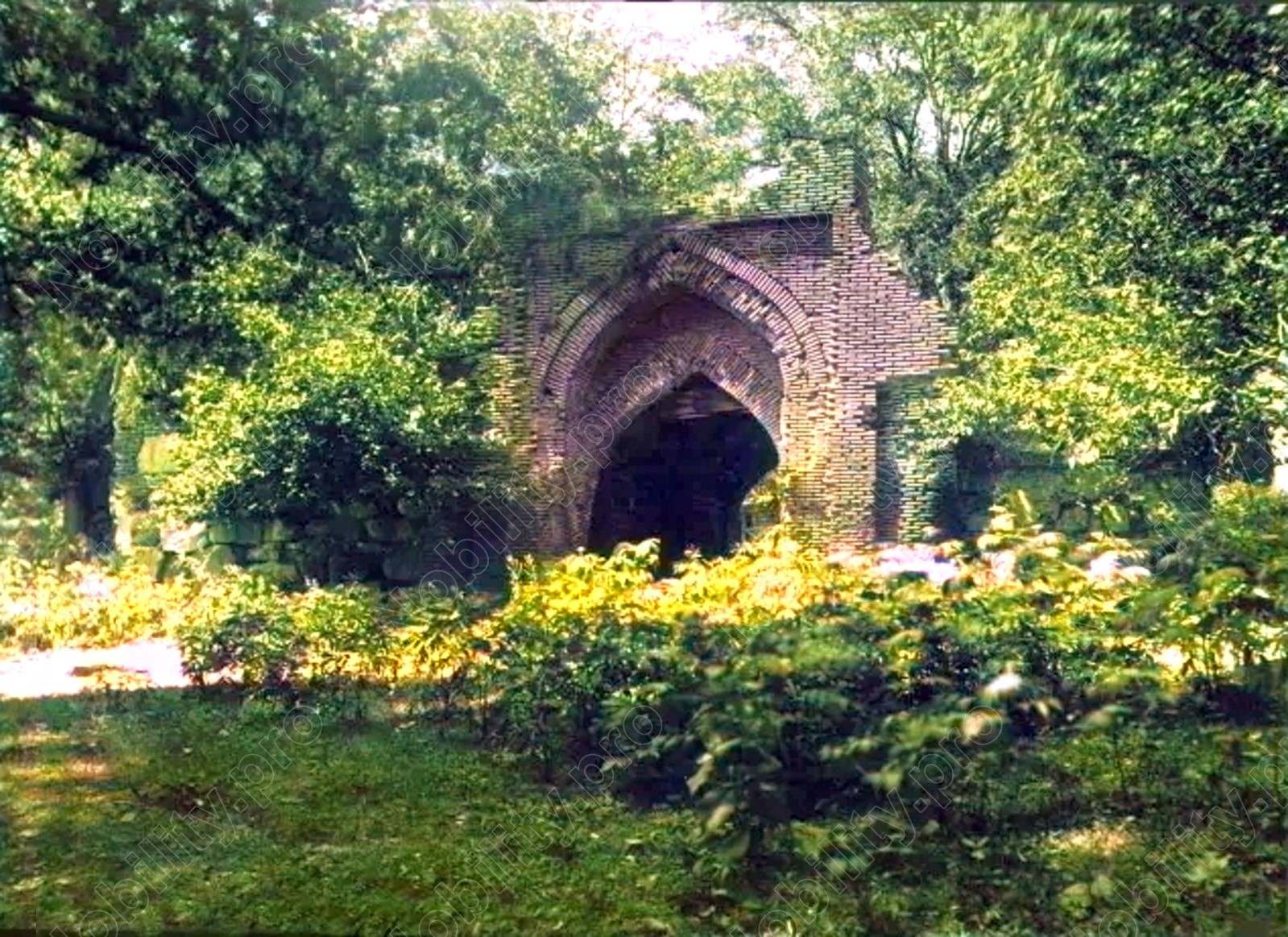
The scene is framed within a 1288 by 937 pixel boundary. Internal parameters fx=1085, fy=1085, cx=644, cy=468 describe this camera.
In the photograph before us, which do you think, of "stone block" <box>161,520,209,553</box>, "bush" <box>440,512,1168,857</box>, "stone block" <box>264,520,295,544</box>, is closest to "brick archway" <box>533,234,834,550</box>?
"bush" <box>440,512,1168,857</box>

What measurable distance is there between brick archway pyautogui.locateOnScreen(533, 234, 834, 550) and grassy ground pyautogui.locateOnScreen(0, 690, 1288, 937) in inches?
47.3

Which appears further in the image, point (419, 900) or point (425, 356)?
point (425, 356)

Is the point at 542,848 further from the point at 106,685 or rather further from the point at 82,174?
the point at 82,174

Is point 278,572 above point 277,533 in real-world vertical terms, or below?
below

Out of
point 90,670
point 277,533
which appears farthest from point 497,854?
point 90,670

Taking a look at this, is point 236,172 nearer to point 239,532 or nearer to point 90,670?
point 239,532

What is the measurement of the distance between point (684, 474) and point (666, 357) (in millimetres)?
667

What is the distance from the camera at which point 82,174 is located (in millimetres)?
4910

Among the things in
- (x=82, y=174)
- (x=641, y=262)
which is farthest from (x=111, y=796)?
(x=641, y=262)

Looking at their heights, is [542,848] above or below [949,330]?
below

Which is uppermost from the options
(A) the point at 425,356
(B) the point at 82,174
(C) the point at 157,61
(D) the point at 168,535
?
(C) the point at 157,61

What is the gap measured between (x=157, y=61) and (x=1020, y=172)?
3.71m

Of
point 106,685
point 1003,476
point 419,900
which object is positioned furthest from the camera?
point 106,685

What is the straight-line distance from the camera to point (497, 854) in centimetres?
Result: 374
